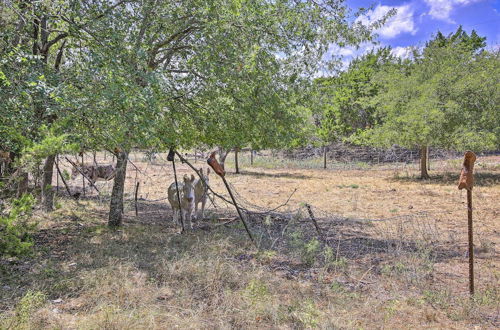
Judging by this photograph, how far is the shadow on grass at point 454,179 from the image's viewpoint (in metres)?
16.7

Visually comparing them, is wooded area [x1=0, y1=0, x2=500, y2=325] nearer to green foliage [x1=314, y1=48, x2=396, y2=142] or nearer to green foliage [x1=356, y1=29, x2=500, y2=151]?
green foliage [x1=356, y1=29, x2=500, y2=151]

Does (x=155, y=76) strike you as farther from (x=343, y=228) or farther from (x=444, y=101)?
(x=444, y=101)

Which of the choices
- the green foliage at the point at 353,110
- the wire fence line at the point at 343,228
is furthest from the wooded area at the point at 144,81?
the green foliage at the point at 353,110

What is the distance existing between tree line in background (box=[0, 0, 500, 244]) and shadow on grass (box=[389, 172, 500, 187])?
12.3m

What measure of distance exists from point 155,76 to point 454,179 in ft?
59.6

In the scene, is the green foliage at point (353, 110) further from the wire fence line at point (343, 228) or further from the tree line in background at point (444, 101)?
the wire fence line at point (343, 228)

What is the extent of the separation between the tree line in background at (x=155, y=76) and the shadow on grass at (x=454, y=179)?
40.3 feet

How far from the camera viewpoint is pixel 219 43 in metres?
6.73

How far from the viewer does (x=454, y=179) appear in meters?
18.7

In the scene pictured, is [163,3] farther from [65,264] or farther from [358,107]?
[358,107]

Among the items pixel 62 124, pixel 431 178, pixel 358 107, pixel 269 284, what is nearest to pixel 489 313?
pixel 269 284

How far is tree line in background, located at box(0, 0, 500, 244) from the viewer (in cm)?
450

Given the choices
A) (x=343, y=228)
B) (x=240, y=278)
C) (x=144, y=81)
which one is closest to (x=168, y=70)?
(x=144, y=81)

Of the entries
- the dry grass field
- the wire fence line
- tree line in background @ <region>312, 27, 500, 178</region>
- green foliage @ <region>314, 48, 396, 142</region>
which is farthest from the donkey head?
green foliage @ <region>314, 48, 396, 142</region>
